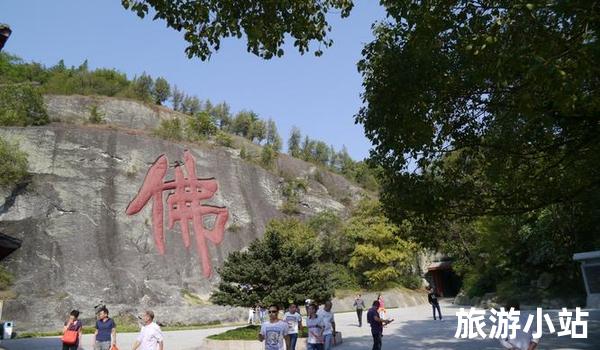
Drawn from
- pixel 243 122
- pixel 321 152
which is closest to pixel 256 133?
pixel 243 122

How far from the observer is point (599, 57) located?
16.3 ft

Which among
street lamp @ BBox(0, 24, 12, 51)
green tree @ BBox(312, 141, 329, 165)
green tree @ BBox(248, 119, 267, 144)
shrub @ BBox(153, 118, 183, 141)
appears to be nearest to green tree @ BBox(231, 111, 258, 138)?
green tree @ BBox(248, 119, 267, 144)

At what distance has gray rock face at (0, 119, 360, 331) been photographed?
26438mm

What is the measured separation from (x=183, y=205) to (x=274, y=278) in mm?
19305

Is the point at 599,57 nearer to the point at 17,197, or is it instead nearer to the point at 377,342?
the point at 377,342

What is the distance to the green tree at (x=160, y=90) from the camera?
65688 mm

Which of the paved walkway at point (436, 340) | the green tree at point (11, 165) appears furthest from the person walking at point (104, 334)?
the green tree at point (11, 165)

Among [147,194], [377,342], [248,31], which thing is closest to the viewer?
[248,31]

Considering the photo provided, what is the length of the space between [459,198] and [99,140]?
100ft

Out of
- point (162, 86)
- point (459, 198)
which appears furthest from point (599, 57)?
point (162, 86)

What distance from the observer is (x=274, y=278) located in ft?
50.6

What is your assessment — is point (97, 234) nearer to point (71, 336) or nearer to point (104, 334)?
point (71, 336)

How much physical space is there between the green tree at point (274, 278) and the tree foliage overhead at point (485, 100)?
19.8 ft

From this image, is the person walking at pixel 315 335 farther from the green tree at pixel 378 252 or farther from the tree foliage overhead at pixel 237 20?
the green tree at pixel 378 252
